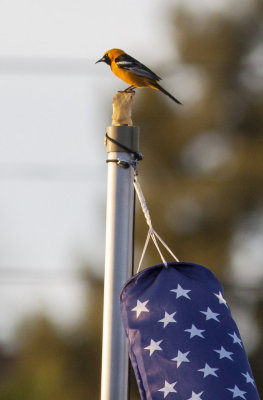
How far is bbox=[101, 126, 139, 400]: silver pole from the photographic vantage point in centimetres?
203

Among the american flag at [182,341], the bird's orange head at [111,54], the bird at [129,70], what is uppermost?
the bird's orange head at [111,54]

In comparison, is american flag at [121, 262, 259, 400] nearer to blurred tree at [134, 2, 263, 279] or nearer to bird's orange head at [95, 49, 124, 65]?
bird's orange head at [95, 49, 124, 65]

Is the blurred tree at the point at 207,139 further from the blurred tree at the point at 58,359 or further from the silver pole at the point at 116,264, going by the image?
the silver pole at the point at 116,264

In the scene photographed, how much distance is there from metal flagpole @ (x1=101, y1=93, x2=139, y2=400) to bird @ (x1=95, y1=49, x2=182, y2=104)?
1.42 m

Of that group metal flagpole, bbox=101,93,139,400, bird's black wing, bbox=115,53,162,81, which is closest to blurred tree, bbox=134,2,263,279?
bird's black wing, bbox=115,53,162,81

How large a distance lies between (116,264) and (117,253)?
0.07ft

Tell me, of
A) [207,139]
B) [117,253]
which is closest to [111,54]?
[117,253]

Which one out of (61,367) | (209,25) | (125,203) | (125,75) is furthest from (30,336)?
(125,203)

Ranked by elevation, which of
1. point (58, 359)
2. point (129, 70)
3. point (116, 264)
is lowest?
point (58, 359)

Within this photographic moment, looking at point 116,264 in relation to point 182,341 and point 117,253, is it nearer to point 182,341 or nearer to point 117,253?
point 117,253

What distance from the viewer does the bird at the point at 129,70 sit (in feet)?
11.8

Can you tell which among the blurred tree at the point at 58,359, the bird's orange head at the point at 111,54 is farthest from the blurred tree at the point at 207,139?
the bird's orange head at the point at 111,54

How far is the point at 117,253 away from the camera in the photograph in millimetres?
2066

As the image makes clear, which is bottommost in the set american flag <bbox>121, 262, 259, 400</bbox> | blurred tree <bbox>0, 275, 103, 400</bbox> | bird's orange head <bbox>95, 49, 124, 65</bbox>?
blurred tree <bbox>0, 275, 103, 400</bbox>
